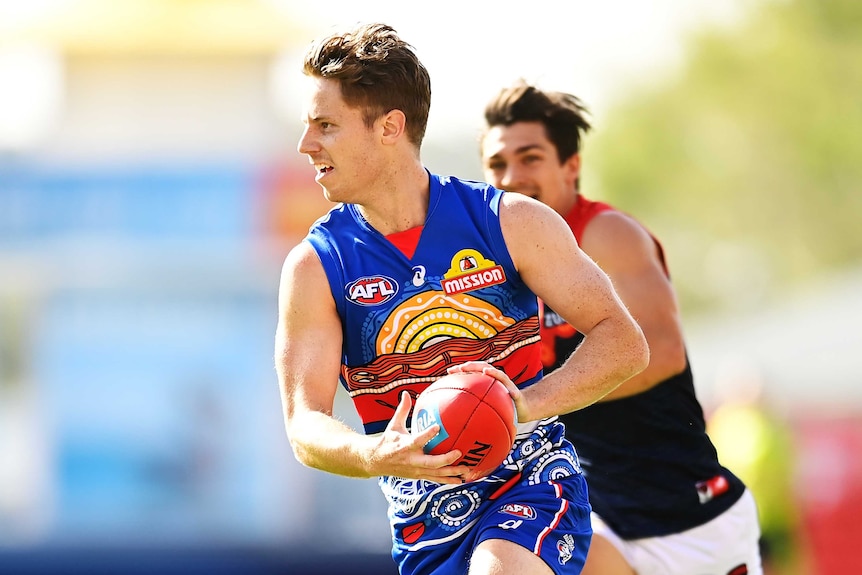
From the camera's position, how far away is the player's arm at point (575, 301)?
4.88 meters

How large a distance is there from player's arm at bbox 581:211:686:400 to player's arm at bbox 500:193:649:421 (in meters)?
1.14

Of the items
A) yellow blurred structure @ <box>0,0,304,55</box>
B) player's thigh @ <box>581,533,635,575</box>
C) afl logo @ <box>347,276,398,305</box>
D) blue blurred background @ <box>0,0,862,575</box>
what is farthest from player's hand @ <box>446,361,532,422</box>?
yellow blurred structure @ <box>0,0,304,55</box>

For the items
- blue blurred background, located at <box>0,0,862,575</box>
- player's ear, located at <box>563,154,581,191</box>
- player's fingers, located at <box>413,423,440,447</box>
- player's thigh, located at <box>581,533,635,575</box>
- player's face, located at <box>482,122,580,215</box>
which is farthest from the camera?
blue blurred background, located at <box>0,0,862,575</box>

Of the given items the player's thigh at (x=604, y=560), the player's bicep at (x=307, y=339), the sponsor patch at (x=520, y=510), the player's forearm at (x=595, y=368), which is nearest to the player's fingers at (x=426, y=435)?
the player's forearm at (x=595, y=368)

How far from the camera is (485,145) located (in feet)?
22.0

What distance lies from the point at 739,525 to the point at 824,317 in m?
27.0

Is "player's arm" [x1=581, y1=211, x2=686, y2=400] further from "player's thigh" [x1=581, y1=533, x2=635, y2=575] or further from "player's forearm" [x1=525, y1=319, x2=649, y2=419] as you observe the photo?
"player's forearm" [x1=525, y1=319, x2=649, y2=419]

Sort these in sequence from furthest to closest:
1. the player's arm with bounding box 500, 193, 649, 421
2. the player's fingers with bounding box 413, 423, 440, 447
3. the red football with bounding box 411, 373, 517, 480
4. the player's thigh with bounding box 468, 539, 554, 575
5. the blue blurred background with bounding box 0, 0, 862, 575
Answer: the blue blurred background with bounding box 0, 0, 862, 575 < the player's arm with bounding box 500, 193, 649, 421 < the player's thigh with bounding box 468, 539, 554, 575 < the red football with bounding box 411, 373, 517, 480 < the player's fingers with bounding box 413, 423, 440, 447

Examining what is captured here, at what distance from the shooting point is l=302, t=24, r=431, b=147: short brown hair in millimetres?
5027

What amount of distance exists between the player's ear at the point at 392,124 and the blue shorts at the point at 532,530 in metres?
1.37

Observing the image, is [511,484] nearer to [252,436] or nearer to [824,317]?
[252,436]

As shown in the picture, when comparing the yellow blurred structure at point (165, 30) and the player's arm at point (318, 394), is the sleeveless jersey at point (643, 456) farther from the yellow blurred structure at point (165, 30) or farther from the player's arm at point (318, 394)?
the yellow blurred structure at point (165, 30)

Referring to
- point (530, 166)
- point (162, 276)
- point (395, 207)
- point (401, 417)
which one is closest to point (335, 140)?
point (395, 207)

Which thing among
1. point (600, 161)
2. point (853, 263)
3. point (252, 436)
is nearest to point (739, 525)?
point (252, 436)
